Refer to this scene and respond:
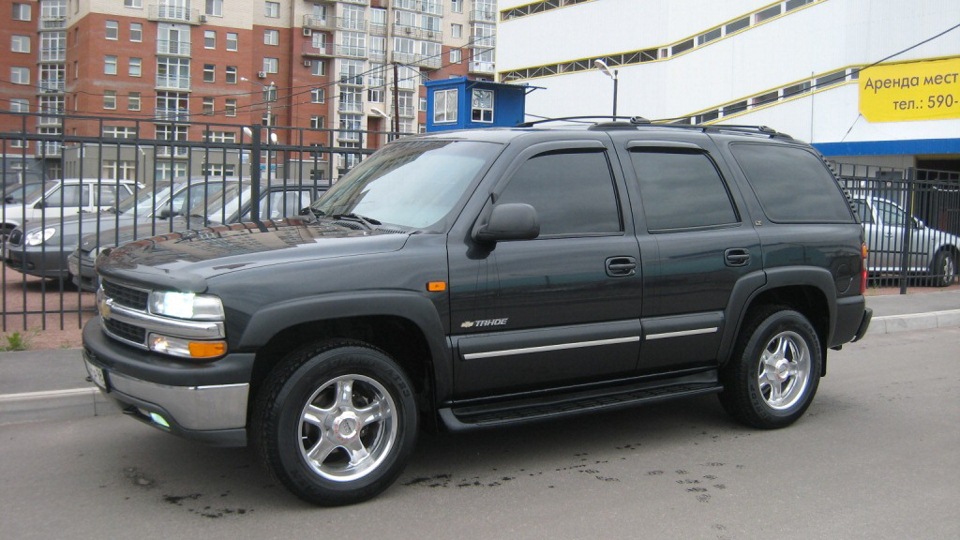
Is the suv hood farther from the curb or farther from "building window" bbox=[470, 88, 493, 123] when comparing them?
"building window" bbox=[470, 88, 493, 123]

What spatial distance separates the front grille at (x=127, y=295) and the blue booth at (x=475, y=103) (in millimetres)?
20527

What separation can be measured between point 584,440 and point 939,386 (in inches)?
153

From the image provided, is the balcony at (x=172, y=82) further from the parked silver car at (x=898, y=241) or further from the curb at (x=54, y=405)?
the curb at (x=54, y=405)

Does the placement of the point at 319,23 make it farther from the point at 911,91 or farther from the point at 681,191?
the point at 681,191

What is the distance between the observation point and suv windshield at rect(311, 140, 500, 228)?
211 inches

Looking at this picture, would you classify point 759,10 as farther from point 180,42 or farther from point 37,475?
point 180,42

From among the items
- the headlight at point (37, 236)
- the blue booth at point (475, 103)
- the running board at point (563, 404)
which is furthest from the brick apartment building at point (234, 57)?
the running board at point (563, 404)

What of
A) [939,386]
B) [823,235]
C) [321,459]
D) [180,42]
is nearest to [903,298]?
[939,386]

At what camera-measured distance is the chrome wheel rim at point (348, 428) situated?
4691 millimetres

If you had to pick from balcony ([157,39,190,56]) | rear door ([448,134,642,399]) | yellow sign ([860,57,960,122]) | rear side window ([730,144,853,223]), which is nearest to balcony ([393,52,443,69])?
balcony ([157,39,190,56])

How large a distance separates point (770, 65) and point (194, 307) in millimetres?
35188

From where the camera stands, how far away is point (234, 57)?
7750 cm

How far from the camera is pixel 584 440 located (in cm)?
621

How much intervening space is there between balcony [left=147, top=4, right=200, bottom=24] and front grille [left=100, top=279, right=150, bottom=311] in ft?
245
